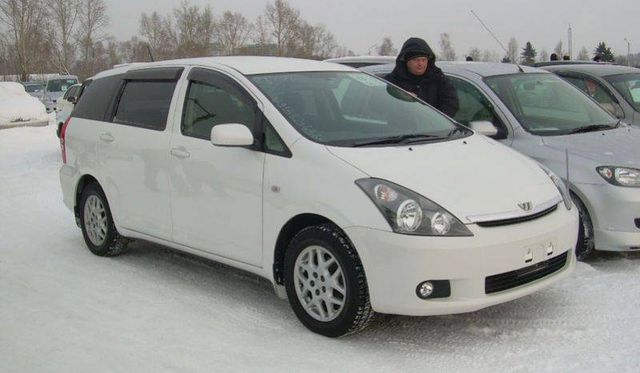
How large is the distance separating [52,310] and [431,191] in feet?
8.76

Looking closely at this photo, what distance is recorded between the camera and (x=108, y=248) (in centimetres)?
617

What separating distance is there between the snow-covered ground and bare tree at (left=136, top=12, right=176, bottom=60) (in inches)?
2266

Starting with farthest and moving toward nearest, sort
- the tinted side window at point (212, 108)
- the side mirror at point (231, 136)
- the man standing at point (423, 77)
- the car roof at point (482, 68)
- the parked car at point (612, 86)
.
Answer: the parked car at point (612, 86) < the car roof at point (482, 68) < the man standing at point (423, 77) < the tinted side window at point (212, 108) < the side mirror at point (231, 136)

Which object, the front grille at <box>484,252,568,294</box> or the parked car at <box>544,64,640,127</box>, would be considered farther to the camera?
the parked car at <box>544,64,640,127</box>

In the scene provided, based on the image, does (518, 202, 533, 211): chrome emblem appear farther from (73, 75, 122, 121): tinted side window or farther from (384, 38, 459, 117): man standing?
(73, 75, 122, 121): tinted side window

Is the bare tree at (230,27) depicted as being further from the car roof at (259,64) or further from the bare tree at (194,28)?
the car roof at (259,64)

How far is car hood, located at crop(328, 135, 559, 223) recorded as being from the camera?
396 centimetres

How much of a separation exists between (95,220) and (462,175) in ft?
11.6

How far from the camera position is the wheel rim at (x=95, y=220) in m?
6.19

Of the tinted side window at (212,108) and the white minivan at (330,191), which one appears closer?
the white minivan at (330,191)

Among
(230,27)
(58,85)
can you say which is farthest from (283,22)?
(58,85)

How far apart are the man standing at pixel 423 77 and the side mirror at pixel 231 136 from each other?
8.43 ft

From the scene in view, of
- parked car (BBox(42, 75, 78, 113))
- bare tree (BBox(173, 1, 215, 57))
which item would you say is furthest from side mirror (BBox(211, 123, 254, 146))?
bare tree (BBox(173, 1, 215, 57))

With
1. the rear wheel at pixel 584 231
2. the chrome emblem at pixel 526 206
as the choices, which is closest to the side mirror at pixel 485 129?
the rear wheel at pixel 584 231
